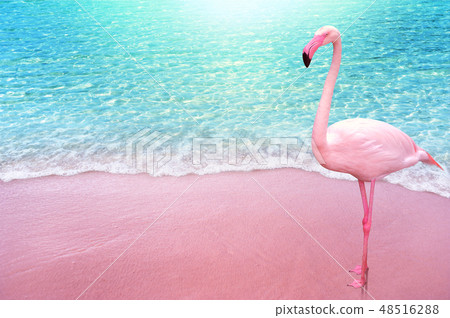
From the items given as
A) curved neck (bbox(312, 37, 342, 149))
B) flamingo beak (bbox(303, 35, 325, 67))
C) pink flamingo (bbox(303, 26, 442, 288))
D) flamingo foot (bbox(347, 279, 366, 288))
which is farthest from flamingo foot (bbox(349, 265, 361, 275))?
flamingo beak (bbox(303, 35, 325, 67))

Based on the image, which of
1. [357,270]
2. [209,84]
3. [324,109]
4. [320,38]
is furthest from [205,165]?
[209,84]

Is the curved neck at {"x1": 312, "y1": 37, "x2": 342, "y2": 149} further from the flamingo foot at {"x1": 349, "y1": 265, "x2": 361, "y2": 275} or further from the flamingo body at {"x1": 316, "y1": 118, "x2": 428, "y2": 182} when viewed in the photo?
the flamingo foot at {"x1": 349, "y1": 265, "x2": 361, "y2": 275}

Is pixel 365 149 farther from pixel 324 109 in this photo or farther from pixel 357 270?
pixel 357 270

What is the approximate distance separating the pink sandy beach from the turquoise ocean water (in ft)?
1.32

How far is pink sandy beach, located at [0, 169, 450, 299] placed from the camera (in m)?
2.85

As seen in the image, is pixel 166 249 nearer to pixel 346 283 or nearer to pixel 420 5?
pixel 346 283

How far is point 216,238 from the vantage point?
336 cm

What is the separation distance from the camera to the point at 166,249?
3.25 m

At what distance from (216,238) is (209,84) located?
14.6 feet

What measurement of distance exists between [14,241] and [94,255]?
0.81 meters

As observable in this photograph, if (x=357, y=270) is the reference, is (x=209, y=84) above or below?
above

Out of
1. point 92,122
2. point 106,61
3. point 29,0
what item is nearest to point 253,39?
point 106,61

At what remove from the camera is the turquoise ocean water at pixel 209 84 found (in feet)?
16.6

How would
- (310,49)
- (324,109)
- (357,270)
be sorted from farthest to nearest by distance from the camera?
(357,270), (324,109), (310,49)
